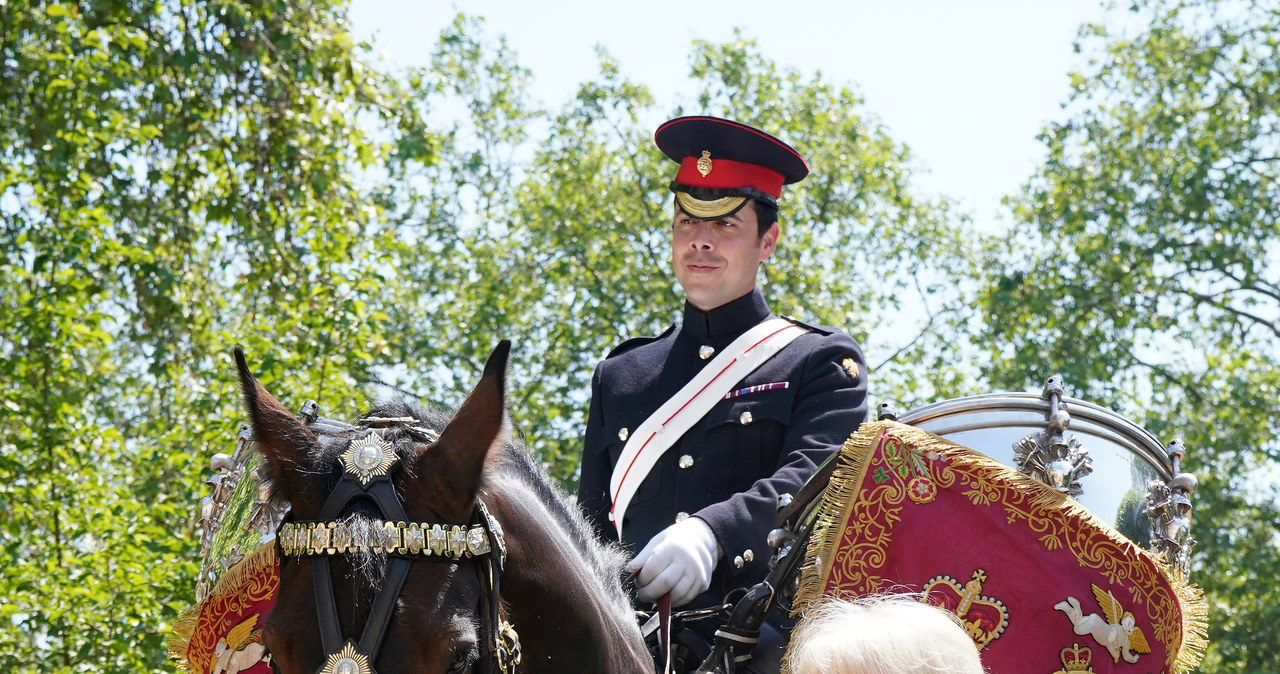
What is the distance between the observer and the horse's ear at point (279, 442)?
9.00ft

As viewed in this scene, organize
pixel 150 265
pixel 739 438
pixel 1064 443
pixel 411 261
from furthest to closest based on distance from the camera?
pixel 411 261 → pixel 150 265 → pixel 739 438 → pixel 1064 443

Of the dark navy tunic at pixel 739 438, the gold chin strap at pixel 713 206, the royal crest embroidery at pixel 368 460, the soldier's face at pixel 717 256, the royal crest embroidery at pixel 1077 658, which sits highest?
the gold chin strap at pixel 713 206

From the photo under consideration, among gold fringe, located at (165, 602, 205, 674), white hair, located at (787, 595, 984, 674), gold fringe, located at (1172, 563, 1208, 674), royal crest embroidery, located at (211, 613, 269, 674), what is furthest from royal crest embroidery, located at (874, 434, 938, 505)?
gold fringe, located at (165, 602, 205, 674)

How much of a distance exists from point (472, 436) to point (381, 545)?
264 mm

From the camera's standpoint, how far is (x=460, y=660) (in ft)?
8.29

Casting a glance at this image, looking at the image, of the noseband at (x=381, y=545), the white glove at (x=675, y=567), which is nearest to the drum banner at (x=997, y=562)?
the white glove at (x=675, y=567)

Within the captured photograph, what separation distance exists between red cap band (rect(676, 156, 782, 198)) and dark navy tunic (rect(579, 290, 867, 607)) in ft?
1.22

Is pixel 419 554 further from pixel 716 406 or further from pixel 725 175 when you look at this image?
pixel 725 175

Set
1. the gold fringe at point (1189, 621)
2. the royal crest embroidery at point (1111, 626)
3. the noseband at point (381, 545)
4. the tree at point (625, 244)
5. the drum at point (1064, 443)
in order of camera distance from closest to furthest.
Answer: the noseband at point (381, 545) < the royal crest embroidery at point (1111, 626) < the gold fringe at point (1189, 621) < the drum at point (1064, 443) < the tree at point (625, 244)

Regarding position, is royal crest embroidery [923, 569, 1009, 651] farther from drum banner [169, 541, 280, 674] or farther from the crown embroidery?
the crown embroidery

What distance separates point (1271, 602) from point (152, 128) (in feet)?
36.7

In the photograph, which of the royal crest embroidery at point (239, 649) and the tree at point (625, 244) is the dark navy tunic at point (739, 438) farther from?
the tree at point (625, 244)

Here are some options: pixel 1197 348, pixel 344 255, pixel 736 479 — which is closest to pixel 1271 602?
pixel 1197 348

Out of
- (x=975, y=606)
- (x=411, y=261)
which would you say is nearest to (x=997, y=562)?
(x=975, y=606)
